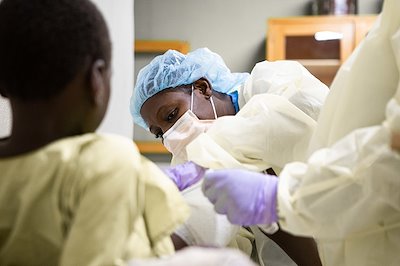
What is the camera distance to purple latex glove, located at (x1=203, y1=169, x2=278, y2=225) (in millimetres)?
893

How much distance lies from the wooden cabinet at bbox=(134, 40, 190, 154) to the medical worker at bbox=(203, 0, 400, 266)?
2.52 metres

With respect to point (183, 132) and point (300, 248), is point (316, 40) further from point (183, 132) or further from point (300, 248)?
point (300, 248)

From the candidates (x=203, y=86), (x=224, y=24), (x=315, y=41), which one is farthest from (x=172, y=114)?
(x=224, y=24)

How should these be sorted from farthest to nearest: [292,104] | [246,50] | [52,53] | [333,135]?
[246,50] → [292,104] → [333,135] → [52,53]

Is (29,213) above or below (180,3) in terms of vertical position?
below

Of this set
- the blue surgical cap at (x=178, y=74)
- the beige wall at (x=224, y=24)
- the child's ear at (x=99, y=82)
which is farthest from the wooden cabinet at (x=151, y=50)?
the child's ear at (x=99, y=82)

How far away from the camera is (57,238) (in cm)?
68

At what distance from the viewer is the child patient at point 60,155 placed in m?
0.66

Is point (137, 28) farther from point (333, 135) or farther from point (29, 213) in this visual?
point (29, 213)

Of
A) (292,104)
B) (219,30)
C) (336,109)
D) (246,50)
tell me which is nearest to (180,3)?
(219,30)

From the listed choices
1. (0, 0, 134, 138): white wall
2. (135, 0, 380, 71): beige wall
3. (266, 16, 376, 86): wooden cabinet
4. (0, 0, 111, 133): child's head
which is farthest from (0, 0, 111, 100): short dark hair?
(135, 0, 380, 71): beige wall

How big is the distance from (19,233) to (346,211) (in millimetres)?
491

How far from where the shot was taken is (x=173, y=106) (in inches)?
62.6

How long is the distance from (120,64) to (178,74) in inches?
27.0
